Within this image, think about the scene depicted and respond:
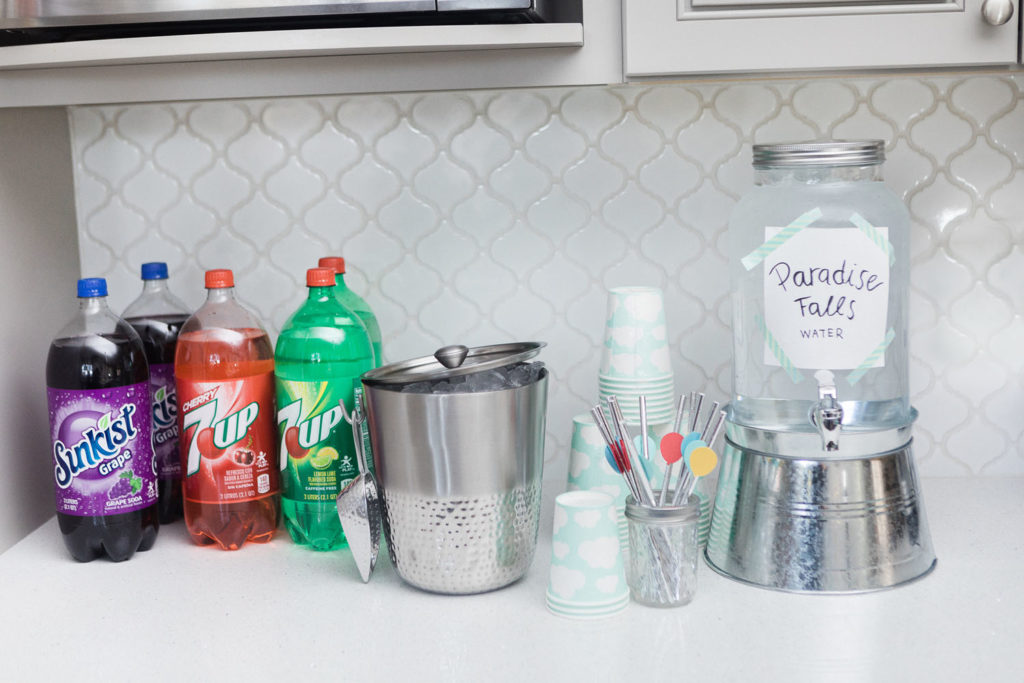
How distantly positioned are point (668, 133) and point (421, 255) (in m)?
0.37

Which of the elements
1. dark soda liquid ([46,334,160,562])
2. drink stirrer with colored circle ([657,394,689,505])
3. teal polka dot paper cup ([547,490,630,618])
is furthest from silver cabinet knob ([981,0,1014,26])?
dark soda liquid ([46,334,160,562])

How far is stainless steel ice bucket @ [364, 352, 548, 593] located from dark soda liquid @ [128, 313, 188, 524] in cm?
37

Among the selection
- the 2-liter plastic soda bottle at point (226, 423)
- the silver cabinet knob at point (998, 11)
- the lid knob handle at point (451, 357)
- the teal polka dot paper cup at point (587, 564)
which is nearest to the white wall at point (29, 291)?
the 2-liter plastic soda bottle at point (226, 423)

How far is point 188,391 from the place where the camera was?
1082mm

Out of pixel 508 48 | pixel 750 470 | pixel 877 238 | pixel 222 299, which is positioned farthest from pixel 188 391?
pixel 877 238

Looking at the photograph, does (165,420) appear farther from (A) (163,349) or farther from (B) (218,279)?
(B) (218,279)

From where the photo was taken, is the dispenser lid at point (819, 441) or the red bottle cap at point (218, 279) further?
the red bottle cap at point (218, 279)

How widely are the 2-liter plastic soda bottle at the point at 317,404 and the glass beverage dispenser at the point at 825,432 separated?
0.43m

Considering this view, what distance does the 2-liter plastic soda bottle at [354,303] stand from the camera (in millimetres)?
1218

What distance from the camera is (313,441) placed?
1.07 m

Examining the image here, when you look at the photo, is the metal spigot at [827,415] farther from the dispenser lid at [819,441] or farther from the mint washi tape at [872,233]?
the mint washi tape at [872,233]

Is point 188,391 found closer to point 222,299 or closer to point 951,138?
point 222,299

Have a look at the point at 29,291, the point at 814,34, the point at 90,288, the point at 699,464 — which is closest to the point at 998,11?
the point at 814,34

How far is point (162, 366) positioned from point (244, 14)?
473 millimetres
